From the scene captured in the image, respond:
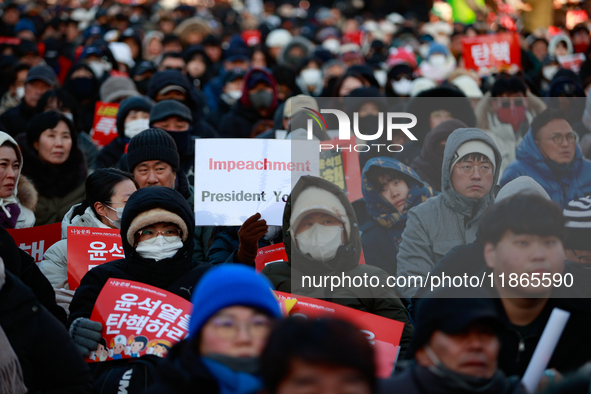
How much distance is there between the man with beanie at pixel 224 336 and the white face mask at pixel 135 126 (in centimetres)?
446

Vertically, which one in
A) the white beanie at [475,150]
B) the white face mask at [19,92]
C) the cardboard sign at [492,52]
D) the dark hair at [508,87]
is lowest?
the white beanie at [475,150]

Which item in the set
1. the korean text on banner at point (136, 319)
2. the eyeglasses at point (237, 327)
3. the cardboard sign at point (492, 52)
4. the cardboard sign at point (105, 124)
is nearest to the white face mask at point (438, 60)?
the cardboard sign at point (492, 52)

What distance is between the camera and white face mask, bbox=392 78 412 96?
389 inches

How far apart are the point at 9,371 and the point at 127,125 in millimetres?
4184

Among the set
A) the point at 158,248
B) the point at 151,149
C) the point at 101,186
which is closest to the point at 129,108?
the point at 151,149

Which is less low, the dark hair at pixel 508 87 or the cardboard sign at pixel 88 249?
the dark hair at pixel 508 87

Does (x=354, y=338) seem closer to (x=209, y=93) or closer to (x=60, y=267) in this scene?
(x=60, y=267)

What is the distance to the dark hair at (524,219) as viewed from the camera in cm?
316

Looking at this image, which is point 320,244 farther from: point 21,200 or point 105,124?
point 105,124

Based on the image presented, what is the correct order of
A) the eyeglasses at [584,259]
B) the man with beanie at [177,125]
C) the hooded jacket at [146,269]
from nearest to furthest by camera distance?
the hooded jacket at [146,269] → the eyeglasses at [584,259] → the man with beanie at [177,125]

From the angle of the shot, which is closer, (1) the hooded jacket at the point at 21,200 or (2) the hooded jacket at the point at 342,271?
(2) the hooded jacket at the point at 342,271

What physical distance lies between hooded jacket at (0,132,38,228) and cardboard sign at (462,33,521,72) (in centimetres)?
696

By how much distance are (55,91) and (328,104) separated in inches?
128

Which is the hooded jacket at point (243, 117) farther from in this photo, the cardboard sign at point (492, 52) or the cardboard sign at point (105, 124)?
the cardboard sign at point (492, 52)
